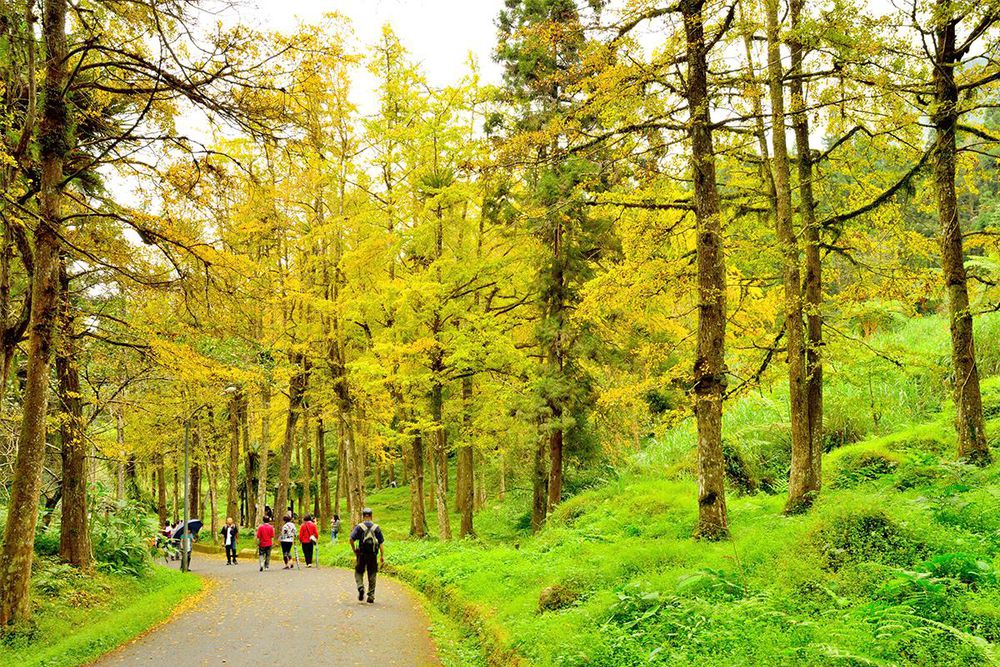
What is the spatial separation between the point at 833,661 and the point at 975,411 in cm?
725

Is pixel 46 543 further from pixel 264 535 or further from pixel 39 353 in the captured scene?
pixel 39 353

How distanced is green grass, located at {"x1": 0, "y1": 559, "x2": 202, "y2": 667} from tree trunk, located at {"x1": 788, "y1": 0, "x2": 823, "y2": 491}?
10.8 meters

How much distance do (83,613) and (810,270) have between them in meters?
13.3

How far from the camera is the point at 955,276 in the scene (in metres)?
10.1

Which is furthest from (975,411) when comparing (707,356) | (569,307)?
(569,307)

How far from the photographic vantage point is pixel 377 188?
2197cm

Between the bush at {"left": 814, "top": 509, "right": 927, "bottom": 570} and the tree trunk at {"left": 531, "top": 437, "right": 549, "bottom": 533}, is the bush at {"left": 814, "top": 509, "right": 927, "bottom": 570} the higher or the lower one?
the higher one

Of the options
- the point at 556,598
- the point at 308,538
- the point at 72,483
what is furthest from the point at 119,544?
the point at 556,598

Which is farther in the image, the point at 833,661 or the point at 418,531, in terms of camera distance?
the point at 418,531

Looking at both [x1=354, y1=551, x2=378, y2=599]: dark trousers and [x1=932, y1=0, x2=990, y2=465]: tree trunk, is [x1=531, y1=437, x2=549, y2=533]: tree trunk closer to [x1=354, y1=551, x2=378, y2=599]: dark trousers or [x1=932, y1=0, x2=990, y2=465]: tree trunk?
[x1=354, y1=551, x2=378, y2=599]: dark trousers

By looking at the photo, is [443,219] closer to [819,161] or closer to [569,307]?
[569,307]

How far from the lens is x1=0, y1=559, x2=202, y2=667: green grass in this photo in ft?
28.9

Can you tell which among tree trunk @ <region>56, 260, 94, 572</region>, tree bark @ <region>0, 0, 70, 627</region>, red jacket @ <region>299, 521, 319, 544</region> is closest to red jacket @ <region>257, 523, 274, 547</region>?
red jacket @ <region>299, 521, 319, 544</region>

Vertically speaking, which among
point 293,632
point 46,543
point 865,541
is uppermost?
point 865,541
